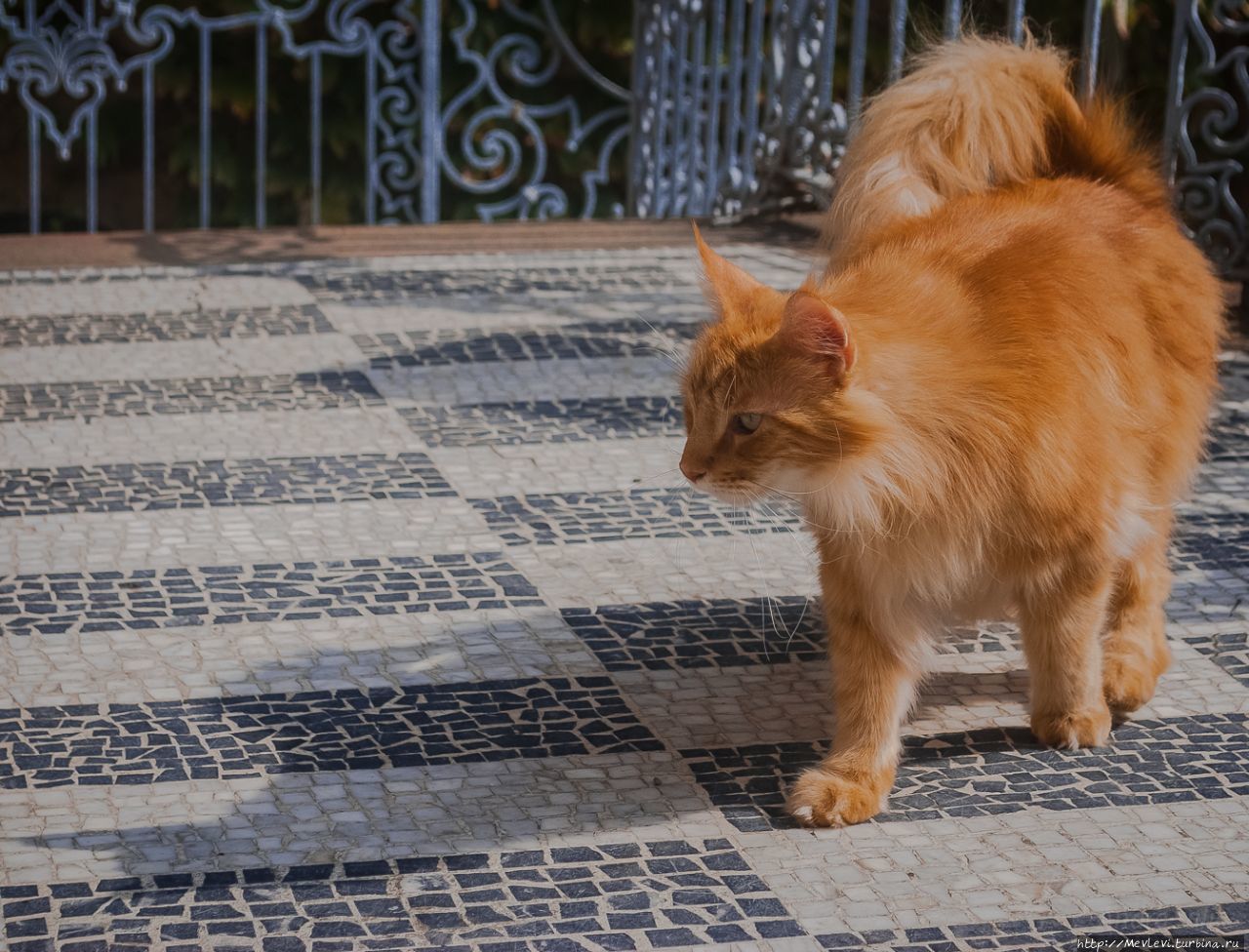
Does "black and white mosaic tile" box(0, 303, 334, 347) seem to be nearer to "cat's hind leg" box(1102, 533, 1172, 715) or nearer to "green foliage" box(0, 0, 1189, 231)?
"cat's hind leg" box(1102, 533, 1172, 715)

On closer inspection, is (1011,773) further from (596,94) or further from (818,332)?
(596,94)

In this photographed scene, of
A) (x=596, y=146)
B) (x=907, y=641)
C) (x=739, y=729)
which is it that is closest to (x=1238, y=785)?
(x=907, y=641)

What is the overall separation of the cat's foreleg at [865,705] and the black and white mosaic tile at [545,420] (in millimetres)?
1524

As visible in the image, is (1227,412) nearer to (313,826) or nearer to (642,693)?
(642,693)

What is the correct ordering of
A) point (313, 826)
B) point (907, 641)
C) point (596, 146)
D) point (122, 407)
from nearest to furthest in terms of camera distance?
1. point (313, 826)
2. point (907, 641)
3. point (122, 407)
4. point (596, 146)

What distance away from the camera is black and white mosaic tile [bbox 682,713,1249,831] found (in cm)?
237

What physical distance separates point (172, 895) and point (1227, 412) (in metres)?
3.10

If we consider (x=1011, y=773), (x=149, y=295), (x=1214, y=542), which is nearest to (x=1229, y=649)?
(x=1214, y=542)

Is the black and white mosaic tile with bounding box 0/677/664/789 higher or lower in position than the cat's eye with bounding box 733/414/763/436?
lower

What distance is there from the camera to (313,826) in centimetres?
224

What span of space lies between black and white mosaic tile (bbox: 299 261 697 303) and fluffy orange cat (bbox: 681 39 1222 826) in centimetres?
235

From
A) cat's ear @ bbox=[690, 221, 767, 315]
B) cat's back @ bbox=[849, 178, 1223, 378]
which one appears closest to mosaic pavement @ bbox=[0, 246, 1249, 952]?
cat's ear @ bbox=[690, 221, 767, 315]

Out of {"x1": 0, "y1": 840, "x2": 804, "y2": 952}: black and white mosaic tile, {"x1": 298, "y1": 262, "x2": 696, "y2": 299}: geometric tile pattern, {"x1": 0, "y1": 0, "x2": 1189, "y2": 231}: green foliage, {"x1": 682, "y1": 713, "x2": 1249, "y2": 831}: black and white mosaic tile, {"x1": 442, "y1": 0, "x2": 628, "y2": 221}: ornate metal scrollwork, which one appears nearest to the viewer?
{"x1": 0, "y1": 840, "x2": 804, "y2": 952}: black and white mosaic tile

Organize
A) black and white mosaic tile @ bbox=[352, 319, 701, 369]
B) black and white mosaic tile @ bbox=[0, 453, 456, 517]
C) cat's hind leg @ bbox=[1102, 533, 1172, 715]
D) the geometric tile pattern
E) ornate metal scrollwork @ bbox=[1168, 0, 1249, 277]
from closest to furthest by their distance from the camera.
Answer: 1. cat's hind leg @ bbox=[1102, 533, 1172, 715]
2. black and white mosaic tile @ bbox=[0, 453, 456, 517]
3. black and white mosaic tile @ bbox=[352, 319, 701, 369]
4. ornate metal scrollwork @ bbox=[1168, 0, 1249, 277]
5. the geometric tile pattern
